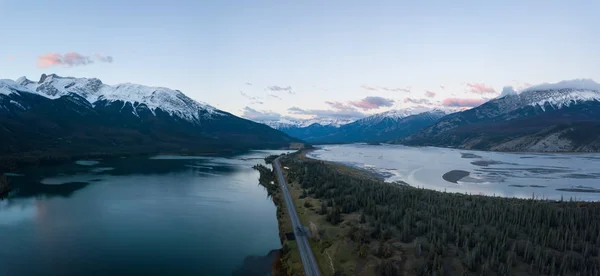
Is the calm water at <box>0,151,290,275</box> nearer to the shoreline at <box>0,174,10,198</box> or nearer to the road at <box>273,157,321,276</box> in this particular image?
the shoreline at <box>0,174,10,198</box>

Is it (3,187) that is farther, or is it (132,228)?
(3,187)

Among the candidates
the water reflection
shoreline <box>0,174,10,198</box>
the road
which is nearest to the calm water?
the water reflection

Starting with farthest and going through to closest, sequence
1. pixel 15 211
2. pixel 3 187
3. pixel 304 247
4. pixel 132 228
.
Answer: pixel 3 187 → pixel 15 211 → pixel 132 228 → pixel 304 247

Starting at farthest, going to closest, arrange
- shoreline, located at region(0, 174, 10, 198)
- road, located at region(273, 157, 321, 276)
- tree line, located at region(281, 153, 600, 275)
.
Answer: shoreline, located at region(0, 174, 10, 198), road, located at region(273, 157, 321, 276), tree line, located at region(281, 153, 600, 275)

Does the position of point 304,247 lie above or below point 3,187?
below

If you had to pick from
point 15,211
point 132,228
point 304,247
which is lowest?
point 132,228

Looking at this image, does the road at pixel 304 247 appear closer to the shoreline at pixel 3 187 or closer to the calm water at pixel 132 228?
the calm water at pixel 132 228

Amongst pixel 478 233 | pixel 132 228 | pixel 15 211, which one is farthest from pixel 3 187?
pixel 478 233

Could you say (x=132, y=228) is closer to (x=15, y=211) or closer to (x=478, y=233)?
(x=15, y=211)

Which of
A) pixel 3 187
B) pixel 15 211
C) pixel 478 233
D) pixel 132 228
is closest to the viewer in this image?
pixel 478 233

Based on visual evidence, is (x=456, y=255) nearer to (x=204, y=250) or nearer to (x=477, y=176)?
(x=204, y=250)
